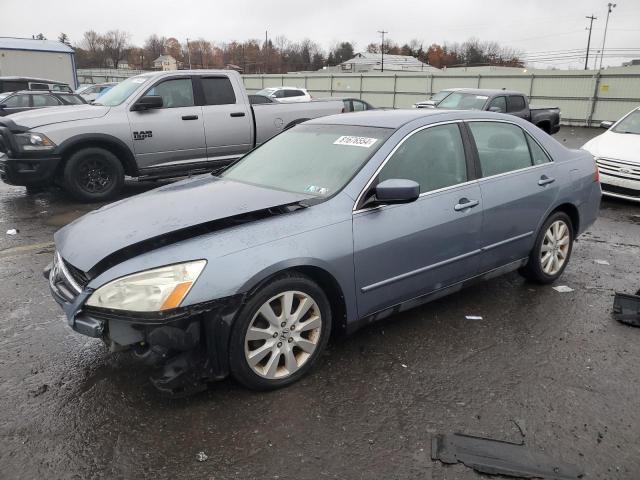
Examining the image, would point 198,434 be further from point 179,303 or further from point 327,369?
point 327,369

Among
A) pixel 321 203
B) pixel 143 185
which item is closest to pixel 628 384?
pixel 321 203

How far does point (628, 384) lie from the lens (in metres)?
3.17

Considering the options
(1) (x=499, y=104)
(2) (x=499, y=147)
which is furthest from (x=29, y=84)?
(2) (x=499, y=147)

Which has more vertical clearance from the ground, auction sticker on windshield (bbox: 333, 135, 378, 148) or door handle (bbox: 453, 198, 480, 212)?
auction sticker on windshield (bbox: 333, 135, 378, 148)

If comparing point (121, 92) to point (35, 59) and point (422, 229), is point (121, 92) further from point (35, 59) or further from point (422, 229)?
point (35, 59)

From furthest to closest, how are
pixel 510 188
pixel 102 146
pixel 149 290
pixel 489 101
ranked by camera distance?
pixel 489 101 → pixel 102 146 → pixel 510 188 → pixel 149 290

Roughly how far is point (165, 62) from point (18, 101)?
274 ft

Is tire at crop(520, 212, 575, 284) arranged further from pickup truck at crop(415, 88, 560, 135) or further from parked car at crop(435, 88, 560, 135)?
parked car at crop(435, 88, 560, 135)

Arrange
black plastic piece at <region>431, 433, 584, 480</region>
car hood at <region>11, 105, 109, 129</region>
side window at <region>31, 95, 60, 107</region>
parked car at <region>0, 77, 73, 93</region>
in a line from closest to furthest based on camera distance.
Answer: black plastic piece at <region>431, 433, 584, 480</region> → car hood at <region>11, 105, 109, 129</region> → side window at <region>31, 95, 60, 107</region> → parked car at <region>0, 77, 73, 93</region>

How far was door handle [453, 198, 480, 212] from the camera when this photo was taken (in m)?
3.75

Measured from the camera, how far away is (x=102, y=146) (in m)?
7.68

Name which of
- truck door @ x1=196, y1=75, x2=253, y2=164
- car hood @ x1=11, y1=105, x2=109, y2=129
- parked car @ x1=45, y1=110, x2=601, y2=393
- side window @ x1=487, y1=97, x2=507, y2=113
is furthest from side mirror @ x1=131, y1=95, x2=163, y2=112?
side window @ x1=487, y1=97, x2=507, y2=113

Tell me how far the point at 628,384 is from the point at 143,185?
848 centimetres

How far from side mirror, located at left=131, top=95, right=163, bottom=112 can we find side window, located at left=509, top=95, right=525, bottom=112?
9.38 metres
